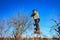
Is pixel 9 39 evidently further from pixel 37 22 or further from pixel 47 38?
pixel 37 22

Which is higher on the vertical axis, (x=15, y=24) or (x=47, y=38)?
(x=15, y=24)

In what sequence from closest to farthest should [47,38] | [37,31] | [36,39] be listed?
[37,31], [36,39], [47,38]

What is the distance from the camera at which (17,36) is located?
23.2 metres

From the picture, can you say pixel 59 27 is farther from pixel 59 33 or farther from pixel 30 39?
pixel 30 39

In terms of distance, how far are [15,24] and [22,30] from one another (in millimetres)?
1321

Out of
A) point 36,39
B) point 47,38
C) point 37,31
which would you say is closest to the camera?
point 37,31

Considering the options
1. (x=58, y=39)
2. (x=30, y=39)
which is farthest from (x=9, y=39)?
(x=58, y=39)

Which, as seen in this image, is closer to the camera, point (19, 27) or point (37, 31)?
point (37, 31)

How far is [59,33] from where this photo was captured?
907 inches

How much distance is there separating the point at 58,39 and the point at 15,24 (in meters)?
6.51

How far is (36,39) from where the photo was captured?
21312 millimetres

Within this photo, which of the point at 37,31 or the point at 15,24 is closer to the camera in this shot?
the point at 37,31

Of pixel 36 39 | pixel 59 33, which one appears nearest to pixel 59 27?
pixel 59 33

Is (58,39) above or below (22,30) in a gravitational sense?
below
